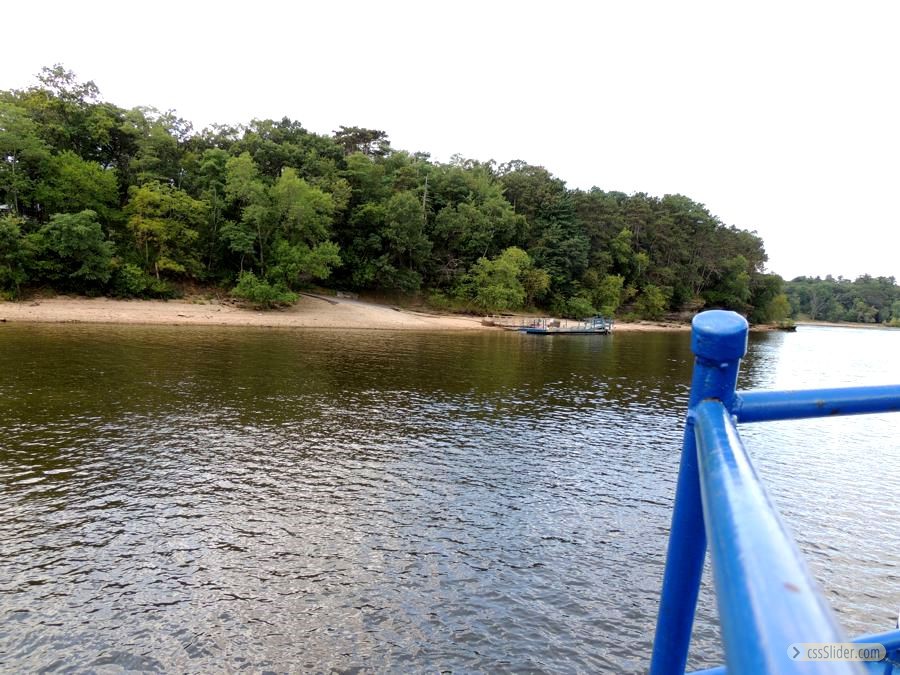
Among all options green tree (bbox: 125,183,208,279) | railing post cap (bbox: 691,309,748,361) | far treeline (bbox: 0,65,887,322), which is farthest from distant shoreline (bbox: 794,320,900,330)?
railing post cap (bbox: 691,309,748,361)

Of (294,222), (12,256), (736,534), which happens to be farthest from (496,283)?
(736,534)

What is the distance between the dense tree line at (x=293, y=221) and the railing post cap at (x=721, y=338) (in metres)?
53.4

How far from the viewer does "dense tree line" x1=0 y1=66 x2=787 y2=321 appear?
46.2 meters

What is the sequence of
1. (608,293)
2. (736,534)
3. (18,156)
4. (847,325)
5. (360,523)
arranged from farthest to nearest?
(847,325), (608,293), (18,156), (360,523), (736,534)

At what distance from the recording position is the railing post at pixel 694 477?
4.85ft

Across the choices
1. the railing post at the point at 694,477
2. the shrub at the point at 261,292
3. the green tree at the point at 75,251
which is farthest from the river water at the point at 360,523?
the shrub at the point at 261,292

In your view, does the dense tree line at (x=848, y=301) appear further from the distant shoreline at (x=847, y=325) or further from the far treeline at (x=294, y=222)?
the far treeline at (x=294, y=222)

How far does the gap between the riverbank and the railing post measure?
48406mm

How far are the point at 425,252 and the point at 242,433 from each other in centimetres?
5298

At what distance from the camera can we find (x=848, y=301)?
164m

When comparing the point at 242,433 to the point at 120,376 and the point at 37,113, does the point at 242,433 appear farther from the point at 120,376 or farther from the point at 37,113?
the point at 37,113

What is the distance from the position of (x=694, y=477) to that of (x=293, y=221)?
5683 centimetres

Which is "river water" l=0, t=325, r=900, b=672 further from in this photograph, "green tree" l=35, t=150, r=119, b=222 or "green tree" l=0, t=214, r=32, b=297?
"green tree" l=35, t=150, r=119, b=222

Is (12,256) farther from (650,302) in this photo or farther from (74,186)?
(650,302)
